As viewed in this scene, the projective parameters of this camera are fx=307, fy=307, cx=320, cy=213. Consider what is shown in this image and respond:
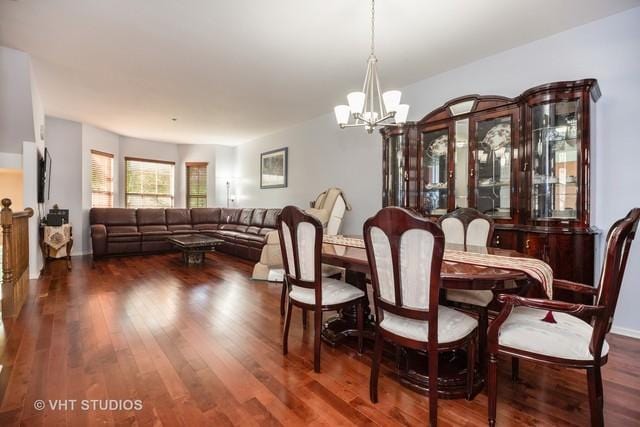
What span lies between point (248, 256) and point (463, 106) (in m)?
4.17

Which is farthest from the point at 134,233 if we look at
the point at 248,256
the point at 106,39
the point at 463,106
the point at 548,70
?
the point at 548,70

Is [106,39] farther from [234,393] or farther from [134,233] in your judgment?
[134,233]

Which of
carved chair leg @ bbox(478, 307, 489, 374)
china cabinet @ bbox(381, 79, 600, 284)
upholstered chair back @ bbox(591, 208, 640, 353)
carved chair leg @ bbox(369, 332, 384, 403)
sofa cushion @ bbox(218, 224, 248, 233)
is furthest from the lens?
sofa cushion @ bbox(218, 224, 248, 233)

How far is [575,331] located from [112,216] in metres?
7.31

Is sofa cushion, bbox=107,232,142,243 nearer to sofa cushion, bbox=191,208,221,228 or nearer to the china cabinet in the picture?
sofa cushion, bbox=191,208,221,228

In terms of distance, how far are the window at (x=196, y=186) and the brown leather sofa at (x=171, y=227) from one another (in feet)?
2.15

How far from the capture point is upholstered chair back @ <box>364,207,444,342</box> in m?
1.39

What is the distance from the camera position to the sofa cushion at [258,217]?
6382 millimetres

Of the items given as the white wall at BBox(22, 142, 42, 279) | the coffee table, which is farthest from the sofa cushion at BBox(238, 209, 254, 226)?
the white wall at BBox(22, 142, 42, 279)

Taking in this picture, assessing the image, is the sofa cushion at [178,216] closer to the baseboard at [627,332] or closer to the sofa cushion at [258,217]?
the sofa cushion at [258,217]

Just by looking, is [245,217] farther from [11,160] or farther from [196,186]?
[11,160]

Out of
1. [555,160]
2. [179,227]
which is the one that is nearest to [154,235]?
[179,227]

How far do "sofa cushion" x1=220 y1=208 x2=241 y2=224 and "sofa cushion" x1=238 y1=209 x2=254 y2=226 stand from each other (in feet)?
0.58

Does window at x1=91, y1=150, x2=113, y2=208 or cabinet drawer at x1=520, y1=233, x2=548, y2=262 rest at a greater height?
window at x1=91, y1=150, x2=113, y2=208
